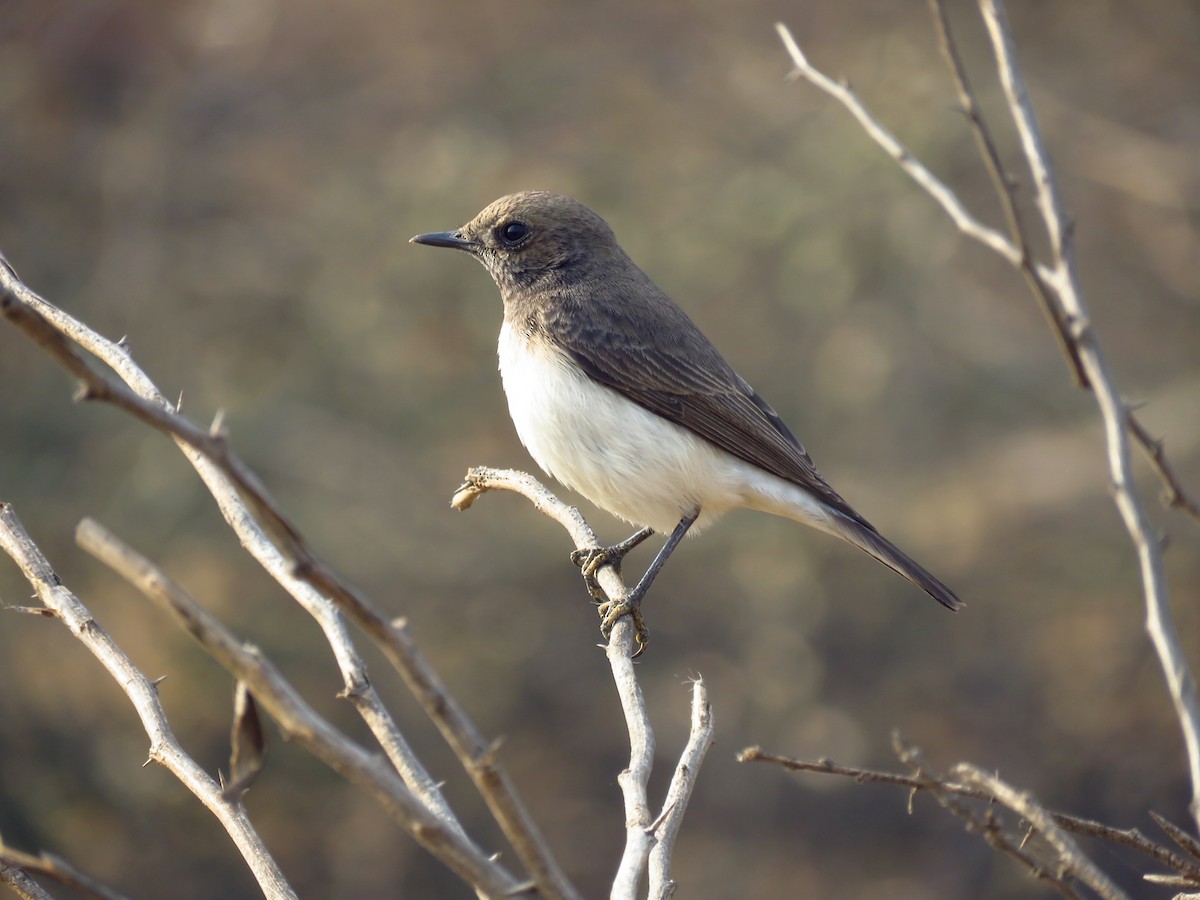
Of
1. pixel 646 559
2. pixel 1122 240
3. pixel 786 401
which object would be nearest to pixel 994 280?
pixel 1122 240

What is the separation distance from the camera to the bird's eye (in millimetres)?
5961

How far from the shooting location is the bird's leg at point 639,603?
4.83m

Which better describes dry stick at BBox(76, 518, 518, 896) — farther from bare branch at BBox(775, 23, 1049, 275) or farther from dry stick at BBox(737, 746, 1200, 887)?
bare branch at BBox(775, 23, 1049, 275)

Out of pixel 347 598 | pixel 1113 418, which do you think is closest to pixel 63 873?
pixel 347 598

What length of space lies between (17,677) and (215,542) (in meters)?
1.63

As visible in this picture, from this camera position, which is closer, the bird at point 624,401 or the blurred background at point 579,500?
the bird at point 624,401

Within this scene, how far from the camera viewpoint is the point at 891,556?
5387mm

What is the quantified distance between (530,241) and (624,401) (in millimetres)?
992

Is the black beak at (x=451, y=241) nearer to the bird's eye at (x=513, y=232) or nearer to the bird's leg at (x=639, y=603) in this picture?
the bird's eye at (x=513, y=232)

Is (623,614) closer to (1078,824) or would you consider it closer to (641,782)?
(641,782)

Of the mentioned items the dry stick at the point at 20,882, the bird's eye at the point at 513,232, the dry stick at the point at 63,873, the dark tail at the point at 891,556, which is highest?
the bird's eye at the point at 513,232

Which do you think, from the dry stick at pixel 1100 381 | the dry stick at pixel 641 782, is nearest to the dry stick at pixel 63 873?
the dry stick at pixel 641 782

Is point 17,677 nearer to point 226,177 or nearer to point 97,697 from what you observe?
point 97,697

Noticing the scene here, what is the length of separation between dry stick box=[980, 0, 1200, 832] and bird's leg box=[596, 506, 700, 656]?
9.12 ft
